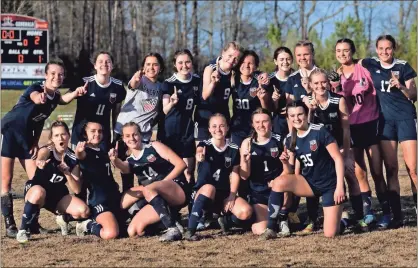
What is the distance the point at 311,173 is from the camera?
6840 millimetres

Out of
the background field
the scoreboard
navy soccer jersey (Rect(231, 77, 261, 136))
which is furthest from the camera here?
the scoreboard

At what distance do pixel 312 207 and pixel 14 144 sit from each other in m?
3.20

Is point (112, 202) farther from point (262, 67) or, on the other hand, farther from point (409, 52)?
point (409, 52)

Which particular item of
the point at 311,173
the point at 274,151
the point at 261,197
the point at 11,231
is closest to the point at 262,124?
the point at 274,151

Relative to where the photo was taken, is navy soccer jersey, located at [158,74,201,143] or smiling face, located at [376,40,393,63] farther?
navy soccer jersey, located at [158,74,201,143]

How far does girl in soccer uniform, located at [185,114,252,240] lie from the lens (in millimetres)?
6914

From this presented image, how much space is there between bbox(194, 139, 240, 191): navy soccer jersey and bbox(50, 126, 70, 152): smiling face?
1.35 meters

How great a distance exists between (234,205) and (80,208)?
155 centimetres

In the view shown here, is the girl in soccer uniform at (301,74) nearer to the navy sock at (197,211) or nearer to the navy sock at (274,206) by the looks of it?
the navy sock at (274,206)

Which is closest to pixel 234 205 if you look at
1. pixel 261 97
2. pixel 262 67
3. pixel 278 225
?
pixel 278 225

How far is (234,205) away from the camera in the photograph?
7004 mm

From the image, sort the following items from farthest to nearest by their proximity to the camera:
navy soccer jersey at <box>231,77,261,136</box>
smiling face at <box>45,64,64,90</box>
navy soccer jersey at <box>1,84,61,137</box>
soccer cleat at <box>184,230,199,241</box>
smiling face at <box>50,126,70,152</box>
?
navy soccer jersey at <box>231,77,261,136</box> → navy soccer jersey at <box>1,84,61,137</box> → smiling face at <box>45,64,64,90</box> → smiling face at <box>50,126,70,152</box> → soccer cleat at <box>184,230,199,241</box>

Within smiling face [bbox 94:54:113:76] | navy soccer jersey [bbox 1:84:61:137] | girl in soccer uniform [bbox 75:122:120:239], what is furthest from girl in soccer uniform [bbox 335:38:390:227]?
navy soccer jersey [bbox 1:84:61:137]

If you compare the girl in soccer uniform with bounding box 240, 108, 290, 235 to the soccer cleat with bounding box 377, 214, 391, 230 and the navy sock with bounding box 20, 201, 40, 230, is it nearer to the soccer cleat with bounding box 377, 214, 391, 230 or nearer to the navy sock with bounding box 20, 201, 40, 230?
the soccer cleat with bounding box 377, 214, 391, 230
